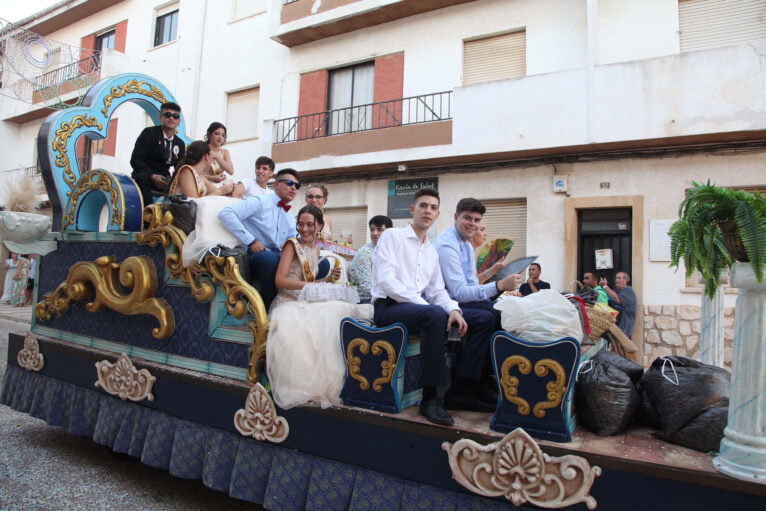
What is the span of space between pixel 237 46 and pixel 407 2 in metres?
5.42

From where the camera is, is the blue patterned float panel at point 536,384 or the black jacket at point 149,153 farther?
the black jacket at point 149,153

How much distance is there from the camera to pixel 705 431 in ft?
6.96

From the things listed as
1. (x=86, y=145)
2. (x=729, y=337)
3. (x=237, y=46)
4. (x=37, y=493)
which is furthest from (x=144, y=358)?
(x=86, y=145)

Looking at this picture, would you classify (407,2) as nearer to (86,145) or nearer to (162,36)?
(162,36)

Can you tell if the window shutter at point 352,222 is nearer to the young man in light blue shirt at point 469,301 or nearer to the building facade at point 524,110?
the building facade at point 524,110

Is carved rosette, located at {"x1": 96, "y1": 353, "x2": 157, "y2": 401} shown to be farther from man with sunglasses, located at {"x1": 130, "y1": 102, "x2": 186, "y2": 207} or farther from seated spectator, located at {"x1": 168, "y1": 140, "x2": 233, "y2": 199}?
man with sunglasses, located at {"x1": 130, "y1": 102, "x2": 186, "y2": 207}

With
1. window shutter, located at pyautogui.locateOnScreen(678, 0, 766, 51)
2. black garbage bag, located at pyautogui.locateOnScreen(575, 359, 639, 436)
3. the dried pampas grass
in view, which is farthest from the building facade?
black garbage bag, located at pyautogui.locateOnScreen(575, 359, 639, 436)

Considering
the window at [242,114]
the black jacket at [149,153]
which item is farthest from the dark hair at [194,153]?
the window at [242,114]

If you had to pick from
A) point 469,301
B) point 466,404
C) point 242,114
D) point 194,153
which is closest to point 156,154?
point 194,153

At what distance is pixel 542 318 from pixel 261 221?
212 cm

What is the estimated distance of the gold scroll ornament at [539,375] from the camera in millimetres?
2182

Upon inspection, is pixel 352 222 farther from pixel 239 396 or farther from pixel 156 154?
pixel 239 396

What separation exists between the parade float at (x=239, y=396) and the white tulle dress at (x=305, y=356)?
0.27 feet

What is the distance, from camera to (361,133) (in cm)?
1081
